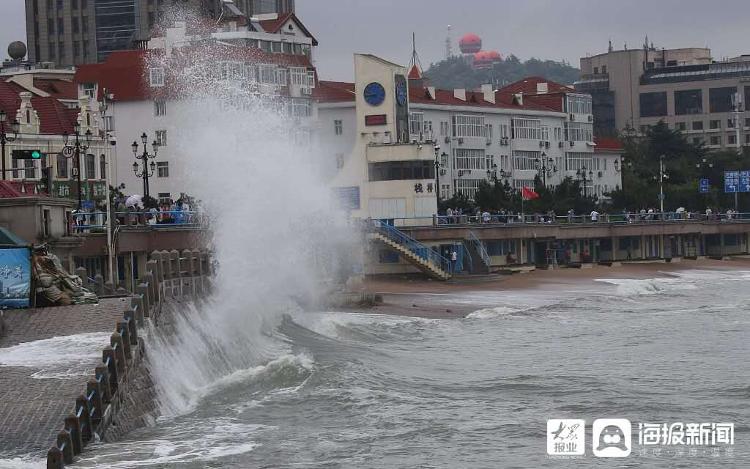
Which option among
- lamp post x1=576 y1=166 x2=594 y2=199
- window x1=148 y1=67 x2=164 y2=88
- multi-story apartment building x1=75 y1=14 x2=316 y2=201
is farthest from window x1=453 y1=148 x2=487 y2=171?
window x1=148 y1=67 x2=164 y2=88

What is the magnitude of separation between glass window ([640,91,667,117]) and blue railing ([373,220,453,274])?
94781 mm

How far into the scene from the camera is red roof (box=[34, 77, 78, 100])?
3270 inches

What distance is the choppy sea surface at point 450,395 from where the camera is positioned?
20.8 meters

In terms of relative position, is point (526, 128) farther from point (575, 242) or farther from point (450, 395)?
point (450, 395)

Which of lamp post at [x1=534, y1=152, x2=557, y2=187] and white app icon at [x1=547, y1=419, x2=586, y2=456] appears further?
lamp post at [x1=534, y1=152, x2=557, y2=187]

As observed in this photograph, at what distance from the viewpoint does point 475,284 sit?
213 ft

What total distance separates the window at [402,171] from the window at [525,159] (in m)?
31.8

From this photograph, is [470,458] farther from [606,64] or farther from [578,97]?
[606,64]

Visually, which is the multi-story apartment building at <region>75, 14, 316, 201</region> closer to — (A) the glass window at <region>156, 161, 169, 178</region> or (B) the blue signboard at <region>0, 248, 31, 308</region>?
(A) the glass window at <region>156, 161, 169, 178</region>

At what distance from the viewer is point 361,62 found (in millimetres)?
76188

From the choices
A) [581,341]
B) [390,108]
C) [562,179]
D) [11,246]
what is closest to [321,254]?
[581,341]

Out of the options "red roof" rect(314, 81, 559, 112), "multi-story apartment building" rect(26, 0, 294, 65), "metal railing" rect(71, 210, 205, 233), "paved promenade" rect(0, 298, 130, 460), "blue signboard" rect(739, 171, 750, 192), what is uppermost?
"multi-story apartment building" rect(26, 0, 294, 65)

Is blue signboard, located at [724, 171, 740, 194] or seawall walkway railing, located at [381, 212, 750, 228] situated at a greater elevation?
blue signboard, located at [724, 171, 740, 194]

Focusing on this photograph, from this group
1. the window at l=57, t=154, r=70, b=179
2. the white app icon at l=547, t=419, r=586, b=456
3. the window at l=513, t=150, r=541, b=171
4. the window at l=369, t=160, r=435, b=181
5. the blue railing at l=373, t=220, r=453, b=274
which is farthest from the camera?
the window at l=513, t=150, r=541, b=171
